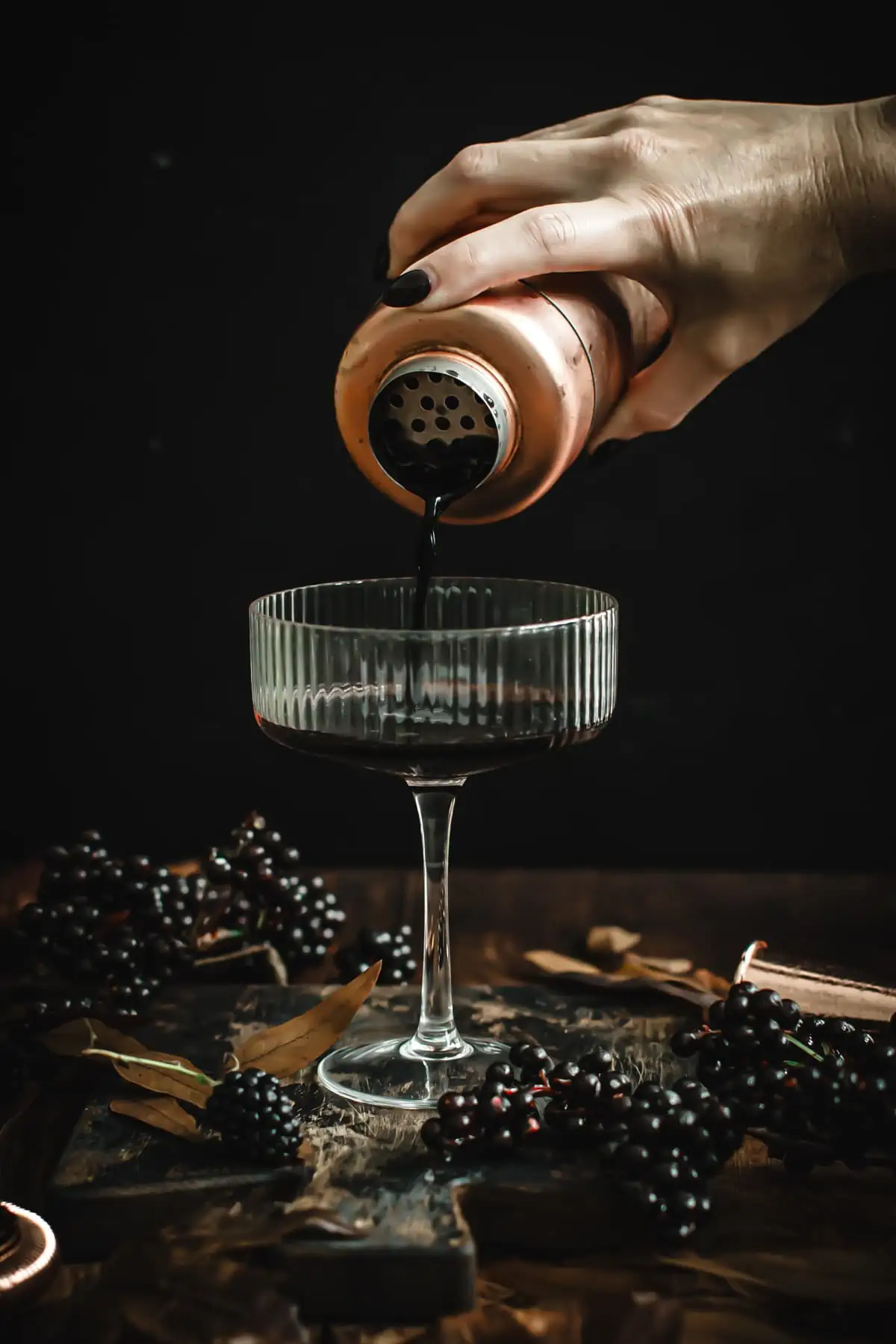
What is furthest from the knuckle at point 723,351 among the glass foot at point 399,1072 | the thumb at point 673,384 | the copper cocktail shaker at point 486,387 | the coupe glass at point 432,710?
the glass foot at point 399,1072

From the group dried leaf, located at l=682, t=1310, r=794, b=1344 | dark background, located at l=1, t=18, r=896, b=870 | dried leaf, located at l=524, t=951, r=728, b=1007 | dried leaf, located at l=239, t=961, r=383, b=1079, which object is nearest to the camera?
dried leaf, located at l=682, t=1310, r=794, b=1344

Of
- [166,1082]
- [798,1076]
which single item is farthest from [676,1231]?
[166,1082]

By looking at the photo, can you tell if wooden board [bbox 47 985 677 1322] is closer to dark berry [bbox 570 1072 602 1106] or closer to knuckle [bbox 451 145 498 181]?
dark berry [bbox 570 1072 602 1106]

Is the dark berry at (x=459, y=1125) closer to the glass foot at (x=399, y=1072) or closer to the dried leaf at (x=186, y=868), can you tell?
the glass foot at (x=399, y=1072)

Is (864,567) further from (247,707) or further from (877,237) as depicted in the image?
(247,707)

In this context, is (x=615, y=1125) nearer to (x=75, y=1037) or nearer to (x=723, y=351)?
(x=75, y=1037)

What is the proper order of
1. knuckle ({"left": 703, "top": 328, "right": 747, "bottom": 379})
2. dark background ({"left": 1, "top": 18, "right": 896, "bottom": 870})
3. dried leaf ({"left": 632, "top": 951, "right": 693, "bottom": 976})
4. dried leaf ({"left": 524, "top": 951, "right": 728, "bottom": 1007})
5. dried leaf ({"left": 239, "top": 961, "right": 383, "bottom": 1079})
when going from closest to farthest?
dried leaf ({"left": 239, "top": 961, "right": 383, "bottom": 1079}) < knuckle ({"left": 703, "top": 328, "right": 747, "bottom": 379}) < dried leaf ({"left": 524, "top": 951, "right": 728, "bottom": 1007}) < dried leaf ({"left": 632, "top": 951, "right": 693, "bottom": 976}) < dark background ({"left": 1, "top": 18, "right": 896, "bottom": 870})

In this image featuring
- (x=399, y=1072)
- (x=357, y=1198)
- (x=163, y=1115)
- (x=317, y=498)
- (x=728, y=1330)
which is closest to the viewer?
(x=728, y=1330)

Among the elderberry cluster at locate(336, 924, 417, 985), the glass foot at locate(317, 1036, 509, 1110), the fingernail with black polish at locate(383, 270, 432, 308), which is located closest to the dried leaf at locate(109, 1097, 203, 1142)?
the glass foot at locate(317, 1036, 509, 1110)

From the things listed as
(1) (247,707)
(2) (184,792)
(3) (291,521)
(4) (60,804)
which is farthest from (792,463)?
(4) (60,804)
